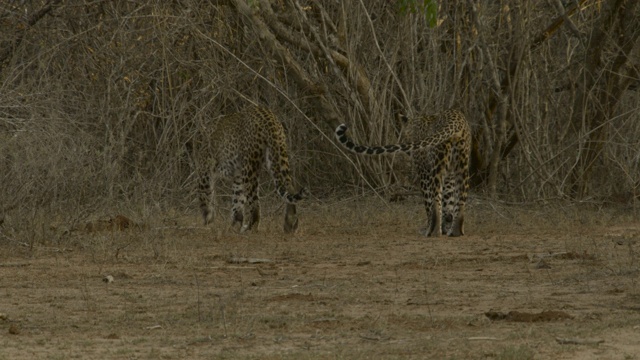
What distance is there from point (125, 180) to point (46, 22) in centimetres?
245

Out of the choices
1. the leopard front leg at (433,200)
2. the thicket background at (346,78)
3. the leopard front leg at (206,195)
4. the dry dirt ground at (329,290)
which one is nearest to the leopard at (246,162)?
the leopard front leg at (206,195)

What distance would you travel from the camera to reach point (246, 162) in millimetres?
13727

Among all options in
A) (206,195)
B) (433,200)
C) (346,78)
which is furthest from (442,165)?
(346,78)

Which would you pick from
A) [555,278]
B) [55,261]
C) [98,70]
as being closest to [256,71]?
[98,70]

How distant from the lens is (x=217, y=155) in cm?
1420

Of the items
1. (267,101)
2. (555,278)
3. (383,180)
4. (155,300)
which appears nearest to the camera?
(155,300)

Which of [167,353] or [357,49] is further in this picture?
[357,49]

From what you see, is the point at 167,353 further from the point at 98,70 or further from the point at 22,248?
the point at 98,70

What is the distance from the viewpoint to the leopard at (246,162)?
13367 mm

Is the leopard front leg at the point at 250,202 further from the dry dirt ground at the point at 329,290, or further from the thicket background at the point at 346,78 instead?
the thicket background at the point at 346,78

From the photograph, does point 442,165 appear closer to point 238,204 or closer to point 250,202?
point 250,202

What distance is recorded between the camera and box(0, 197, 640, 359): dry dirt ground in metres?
7.05

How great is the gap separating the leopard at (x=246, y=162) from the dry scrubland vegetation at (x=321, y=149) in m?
0.29

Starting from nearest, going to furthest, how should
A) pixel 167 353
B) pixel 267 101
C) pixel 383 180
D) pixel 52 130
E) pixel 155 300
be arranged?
pixel 167 353 → pixel 155 300 → pixel 52 130 → pixel 383 180 → pixel 267 101
